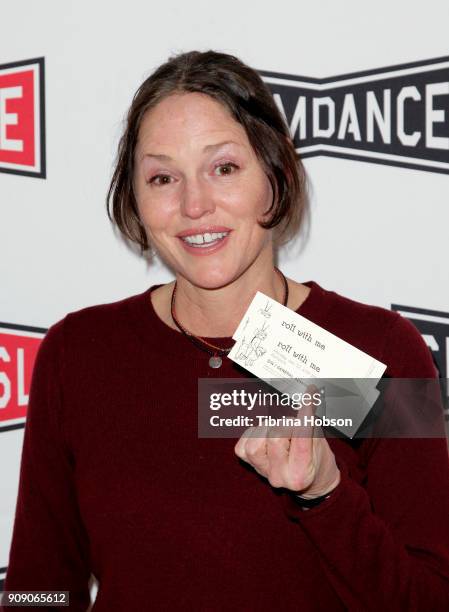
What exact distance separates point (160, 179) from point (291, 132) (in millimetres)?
338

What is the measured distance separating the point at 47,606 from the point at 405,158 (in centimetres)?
90

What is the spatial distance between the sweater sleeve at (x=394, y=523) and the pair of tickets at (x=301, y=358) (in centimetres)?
11

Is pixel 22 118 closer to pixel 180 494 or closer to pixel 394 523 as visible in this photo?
pixel 180 494

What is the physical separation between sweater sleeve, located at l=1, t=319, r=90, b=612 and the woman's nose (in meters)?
0.31

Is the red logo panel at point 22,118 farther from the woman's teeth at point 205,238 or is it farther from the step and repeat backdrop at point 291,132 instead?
the woman's teeth at point 205,238

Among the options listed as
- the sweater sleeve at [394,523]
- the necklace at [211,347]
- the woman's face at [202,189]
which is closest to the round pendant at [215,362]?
the necklace at [211,347]

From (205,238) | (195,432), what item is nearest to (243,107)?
(205,238)

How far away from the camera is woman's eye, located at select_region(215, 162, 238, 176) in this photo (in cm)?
105

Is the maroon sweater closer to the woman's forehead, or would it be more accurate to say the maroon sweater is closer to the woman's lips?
the woman's lips

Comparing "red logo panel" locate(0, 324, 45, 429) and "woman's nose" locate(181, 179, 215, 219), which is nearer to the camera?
"woman's nose" locate(181, 179, 215, 219)

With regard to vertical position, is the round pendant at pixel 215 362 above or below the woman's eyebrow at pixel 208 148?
below

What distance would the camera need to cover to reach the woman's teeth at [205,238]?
41.5 inches

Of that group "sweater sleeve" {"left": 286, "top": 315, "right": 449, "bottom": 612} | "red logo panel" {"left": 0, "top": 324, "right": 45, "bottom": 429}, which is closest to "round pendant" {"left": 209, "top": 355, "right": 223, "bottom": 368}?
"sweater sleeve" {"left": 286, "top": 315, "right": 449, "bottom": 612}

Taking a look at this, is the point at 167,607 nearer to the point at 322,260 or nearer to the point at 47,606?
the point at 47,606
